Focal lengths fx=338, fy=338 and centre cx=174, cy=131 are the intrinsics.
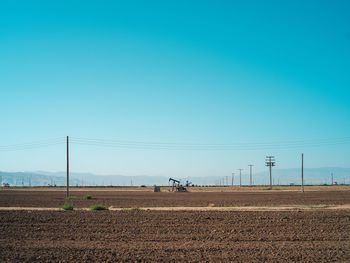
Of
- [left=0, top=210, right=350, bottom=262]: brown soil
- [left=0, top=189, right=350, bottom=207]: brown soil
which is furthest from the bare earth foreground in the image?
[left=0, top=189, right=350, bottom=207]: brown soil

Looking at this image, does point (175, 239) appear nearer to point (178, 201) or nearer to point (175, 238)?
point (175, 238)

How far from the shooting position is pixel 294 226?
1928cm

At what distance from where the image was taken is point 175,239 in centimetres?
1573

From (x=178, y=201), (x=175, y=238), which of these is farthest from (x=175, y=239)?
(x=178, y=201)

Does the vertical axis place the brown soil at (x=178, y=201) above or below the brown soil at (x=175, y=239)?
below

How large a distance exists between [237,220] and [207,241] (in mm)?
6773

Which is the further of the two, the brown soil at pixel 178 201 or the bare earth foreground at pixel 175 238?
the brown soil at pixel 178 201

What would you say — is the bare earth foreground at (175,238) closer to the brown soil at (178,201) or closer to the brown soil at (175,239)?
the brown soil at (175,239)

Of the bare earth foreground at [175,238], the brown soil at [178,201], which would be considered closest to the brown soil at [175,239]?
the bare earth foreground at [175,238]

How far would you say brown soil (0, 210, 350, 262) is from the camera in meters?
12.5

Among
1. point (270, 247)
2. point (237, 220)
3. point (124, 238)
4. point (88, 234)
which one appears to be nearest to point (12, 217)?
point (88, 234)

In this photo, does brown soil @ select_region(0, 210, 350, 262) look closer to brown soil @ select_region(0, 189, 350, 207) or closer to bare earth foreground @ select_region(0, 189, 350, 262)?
bare earth foreground @ select_region(0, 189, 350, 262)

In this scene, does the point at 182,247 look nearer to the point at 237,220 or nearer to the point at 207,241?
the point at 207,241

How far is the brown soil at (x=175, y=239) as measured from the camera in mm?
12500
